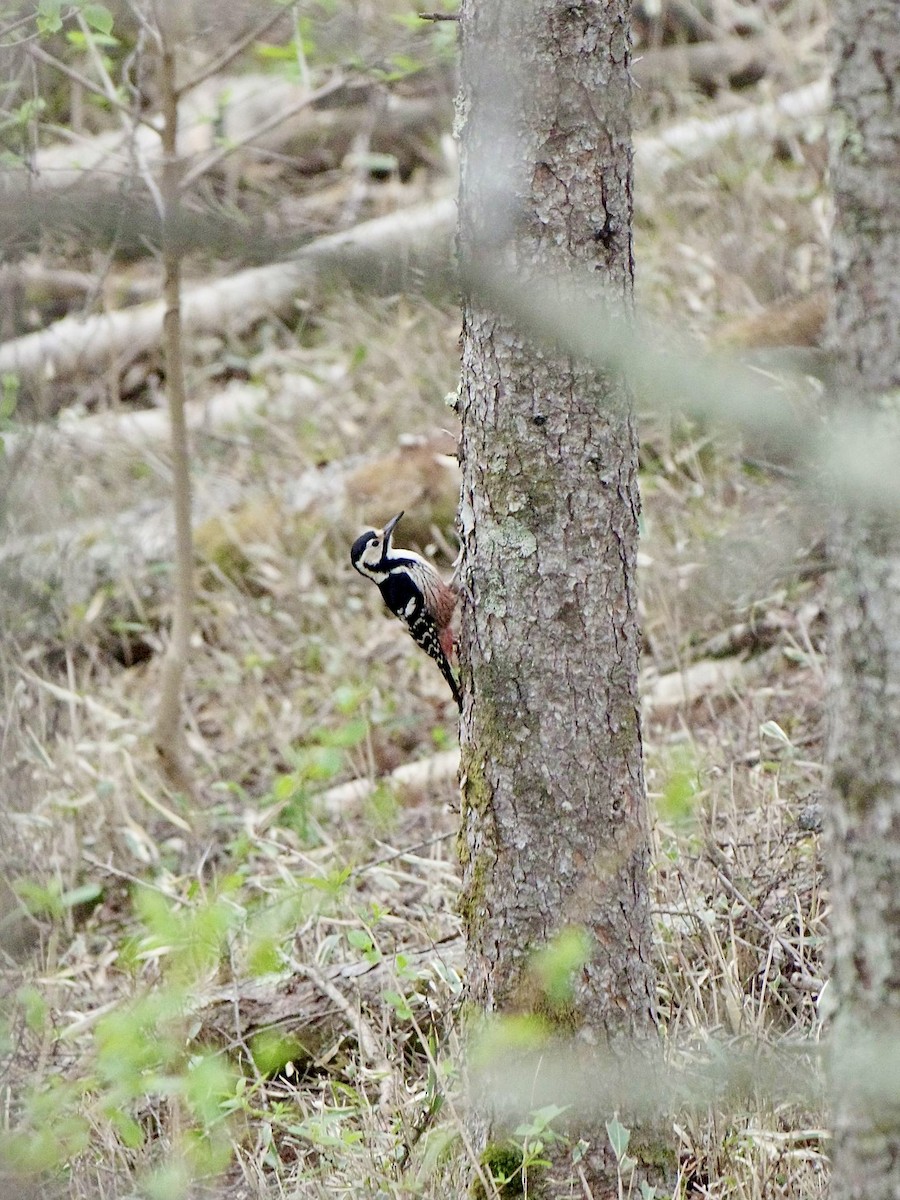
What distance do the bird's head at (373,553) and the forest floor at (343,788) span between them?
670 mm

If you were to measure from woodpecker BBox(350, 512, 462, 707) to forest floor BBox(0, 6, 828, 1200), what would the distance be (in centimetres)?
53

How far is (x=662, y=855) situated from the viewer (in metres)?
3.89

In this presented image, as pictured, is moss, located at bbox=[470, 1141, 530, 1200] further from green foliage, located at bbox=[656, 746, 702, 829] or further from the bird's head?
the bird's head

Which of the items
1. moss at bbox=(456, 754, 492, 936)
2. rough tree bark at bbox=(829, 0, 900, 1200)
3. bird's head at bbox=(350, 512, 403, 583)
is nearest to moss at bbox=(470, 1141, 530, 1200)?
moss at bbox=(456, 754, 492, 936)

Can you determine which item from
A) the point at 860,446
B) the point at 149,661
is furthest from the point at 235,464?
the point at 860,446

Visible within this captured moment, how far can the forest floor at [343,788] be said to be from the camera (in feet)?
9.58

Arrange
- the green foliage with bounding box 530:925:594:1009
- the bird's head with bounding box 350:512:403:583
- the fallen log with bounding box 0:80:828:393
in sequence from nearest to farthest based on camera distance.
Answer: the green foliage with bounding box 530:925:594:1009 → the bird's head with bounding box 350:512:403:583 → the fallen log with bounding box 0:80:828:393

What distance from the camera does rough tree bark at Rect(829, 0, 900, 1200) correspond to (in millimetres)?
1799

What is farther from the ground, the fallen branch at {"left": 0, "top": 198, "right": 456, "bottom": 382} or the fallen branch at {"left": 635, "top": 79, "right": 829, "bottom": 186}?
the fallen branch at {"left": 635, "top": 79, "right": 829, "bottom": 186}

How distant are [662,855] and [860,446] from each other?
8.57 ft

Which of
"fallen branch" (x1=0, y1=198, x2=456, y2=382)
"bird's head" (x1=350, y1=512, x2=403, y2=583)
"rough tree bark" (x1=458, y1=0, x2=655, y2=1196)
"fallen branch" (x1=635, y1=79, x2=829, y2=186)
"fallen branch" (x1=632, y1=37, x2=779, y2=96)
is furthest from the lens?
"fallen branch" (x1=632, y1=37, x2=779, y2=96)

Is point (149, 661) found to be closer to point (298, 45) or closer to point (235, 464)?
point (235, 464)

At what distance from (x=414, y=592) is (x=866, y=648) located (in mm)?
3218

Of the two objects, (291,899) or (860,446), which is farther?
(291,899)
